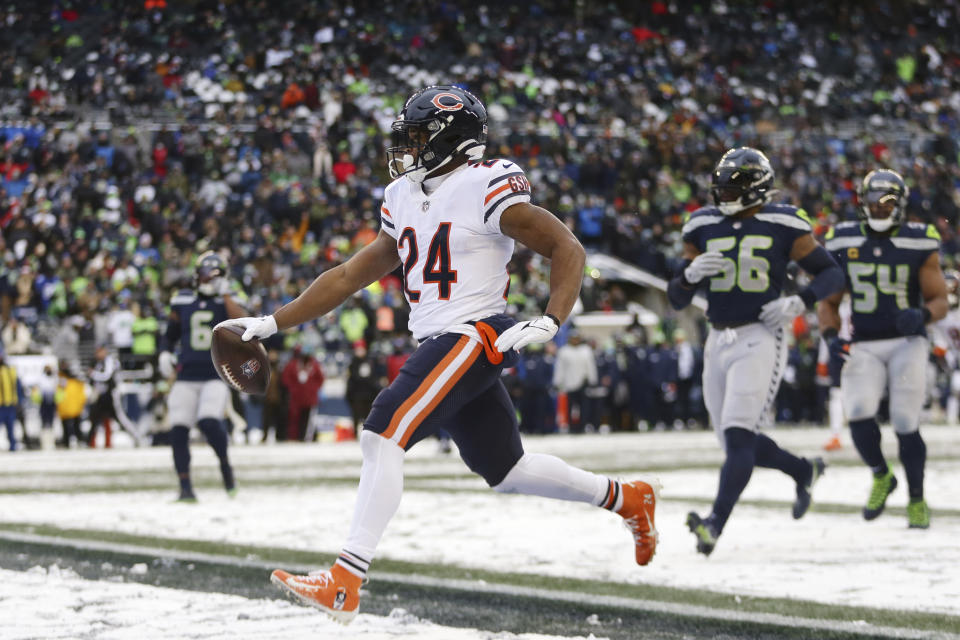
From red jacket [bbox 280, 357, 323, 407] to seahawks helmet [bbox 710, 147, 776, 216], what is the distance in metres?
12.6

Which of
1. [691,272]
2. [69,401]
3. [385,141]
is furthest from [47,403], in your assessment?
[691,272]

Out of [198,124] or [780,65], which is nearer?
[198,124]

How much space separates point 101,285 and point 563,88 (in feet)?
38.5

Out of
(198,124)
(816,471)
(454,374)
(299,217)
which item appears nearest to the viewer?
(454,374)

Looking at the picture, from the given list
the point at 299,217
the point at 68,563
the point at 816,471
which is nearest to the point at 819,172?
the point at 299,217

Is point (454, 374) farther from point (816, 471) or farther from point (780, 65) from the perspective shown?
point (780, 65)

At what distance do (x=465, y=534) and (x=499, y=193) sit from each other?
11.3 ft

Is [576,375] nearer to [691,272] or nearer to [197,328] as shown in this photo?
[197,328]

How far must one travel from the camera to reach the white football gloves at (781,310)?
6.46 m

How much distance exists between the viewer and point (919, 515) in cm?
748

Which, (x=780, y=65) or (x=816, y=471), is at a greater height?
(x=780, y=65)

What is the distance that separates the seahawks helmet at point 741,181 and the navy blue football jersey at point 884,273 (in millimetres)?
1114

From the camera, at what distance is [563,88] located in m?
28.5

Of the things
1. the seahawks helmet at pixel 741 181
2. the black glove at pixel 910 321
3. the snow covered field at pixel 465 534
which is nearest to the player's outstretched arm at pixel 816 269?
the seahawks helmet at pixel 741 181
